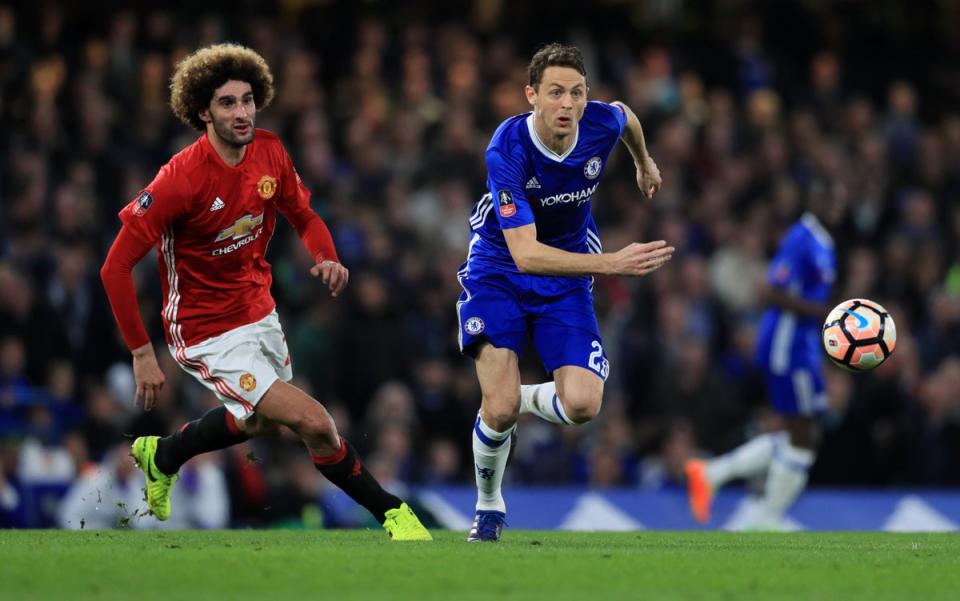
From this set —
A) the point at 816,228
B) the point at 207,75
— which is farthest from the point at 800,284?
the point at 207,75

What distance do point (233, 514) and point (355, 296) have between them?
8.44ft

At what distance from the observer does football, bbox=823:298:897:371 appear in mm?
9719

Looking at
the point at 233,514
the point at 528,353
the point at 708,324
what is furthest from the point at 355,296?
the point at 708,324

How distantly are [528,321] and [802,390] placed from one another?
13.0 feet

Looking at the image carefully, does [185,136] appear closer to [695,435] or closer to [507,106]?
[507,106]

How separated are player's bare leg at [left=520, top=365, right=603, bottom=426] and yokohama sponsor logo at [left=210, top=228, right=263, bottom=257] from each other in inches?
66.2

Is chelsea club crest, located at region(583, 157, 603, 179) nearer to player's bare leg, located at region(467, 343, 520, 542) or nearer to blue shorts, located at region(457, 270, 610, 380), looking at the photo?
blue shorts, located at region(457, 270, 610, 380)

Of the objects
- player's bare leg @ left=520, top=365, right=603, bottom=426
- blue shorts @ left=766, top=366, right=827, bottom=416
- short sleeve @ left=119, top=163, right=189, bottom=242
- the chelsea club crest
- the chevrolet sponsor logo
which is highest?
the chelsea club crest

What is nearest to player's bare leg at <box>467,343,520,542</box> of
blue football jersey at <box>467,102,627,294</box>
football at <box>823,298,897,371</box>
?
blue football jersey at <box>467,102,627,294</box>

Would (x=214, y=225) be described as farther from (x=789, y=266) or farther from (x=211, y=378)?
(x=789, y=266)

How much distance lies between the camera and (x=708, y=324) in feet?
51.8

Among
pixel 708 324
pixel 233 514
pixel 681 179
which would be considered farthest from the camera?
pixel 681 179

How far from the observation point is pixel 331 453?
843cm

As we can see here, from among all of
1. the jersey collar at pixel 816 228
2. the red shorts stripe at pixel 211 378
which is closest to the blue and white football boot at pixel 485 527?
the red shorts stripe at pixel 211 378
